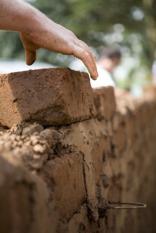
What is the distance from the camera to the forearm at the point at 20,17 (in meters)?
2.57

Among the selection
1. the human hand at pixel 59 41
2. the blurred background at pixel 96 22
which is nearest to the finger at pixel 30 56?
the human hand at pixel 59 41

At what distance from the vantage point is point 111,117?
161 inches

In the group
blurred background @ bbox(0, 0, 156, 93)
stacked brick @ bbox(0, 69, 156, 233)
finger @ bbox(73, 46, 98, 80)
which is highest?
blurred background @ bbox(0, 0, 156, 93)

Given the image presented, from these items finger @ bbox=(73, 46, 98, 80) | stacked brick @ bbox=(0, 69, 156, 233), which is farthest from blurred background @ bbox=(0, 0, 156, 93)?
finger @ bbox=(73, 46, 98, 80)

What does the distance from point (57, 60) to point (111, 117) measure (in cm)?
1298

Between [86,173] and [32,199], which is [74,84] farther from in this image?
[32,199]

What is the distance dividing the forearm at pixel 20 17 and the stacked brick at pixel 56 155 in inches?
9.2

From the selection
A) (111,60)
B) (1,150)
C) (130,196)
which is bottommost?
(130,196)

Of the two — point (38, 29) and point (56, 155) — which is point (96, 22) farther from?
point (56, 155)

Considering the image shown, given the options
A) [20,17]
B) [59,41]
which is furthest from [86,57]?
[20,17]

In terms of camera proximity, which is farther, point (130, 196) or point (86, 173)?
point (130, 196)

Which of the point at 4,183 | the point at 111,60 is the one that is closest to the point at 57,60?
the point at 111,60

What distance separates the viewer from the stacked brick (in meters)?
1.75

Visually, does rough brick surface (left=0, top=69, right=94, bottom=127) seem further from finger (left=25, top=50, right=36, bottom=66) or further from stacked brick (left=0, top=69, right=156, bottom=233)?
finger (left=25, top=50, right=36, bottom=66)
